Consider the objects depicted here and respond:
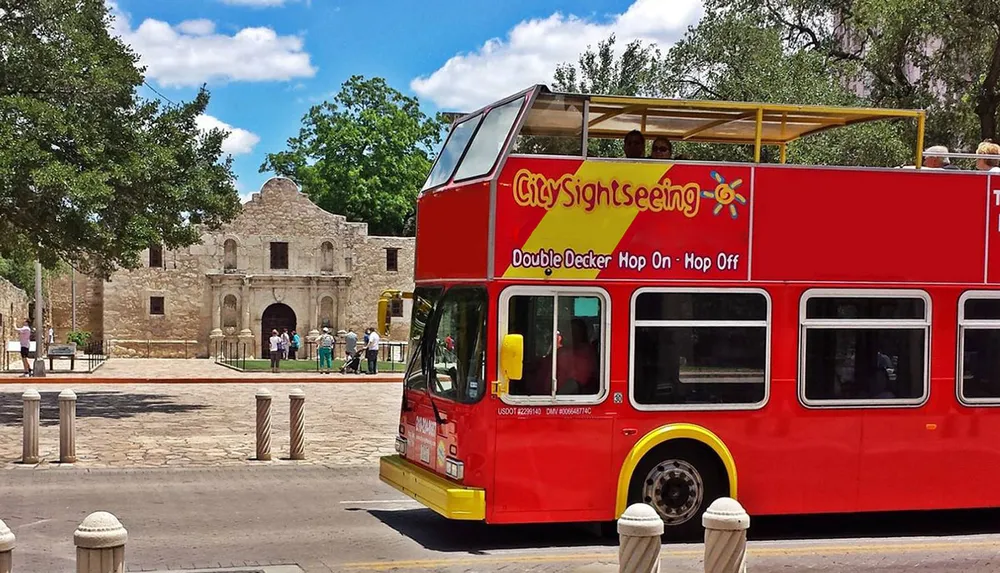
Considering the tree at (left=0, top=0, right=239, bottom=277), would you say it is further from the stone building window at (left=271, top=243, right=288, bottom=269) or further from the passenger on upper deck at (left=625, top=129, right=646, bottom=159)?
the stone building window at (left=271, top=243, right=288, bottom=269)

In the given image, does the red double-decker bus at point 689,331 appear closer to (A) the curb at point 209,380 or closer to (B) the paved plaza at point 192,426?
(B) the paved plaza at point 192,426

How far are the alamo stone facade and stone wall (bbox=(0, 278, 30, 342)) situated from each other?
309cm

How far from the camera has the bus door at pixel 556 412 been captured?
913cm

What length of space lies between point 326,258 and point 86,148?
3723 centimetres

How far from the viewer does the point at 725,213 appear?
973 cm

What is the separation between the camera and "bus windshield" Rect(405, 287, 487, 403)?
9312 mm

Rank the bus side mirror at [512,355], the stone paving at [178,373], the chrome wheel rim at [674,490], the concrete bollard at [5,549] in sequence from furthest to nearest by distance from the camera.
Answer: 1. the stone paving at [178,373]
2. the chrome wheel rim at [674,490]
3. the bus side mirror at [512,355]
4. the concrete bollard at [5,549]

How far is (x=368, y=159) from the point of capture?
72.8 metres

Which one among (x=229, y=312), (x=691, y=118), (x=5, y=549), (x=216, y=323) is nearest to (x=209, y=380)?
(x=216, y=323)

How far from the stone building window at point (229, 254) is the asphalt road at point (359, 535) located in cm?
4446

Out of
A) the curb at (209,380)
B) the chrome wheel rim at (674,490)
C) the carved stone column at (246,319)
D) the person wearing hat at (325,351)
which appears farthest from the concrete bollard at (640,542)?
the carved stone column at (246,319)

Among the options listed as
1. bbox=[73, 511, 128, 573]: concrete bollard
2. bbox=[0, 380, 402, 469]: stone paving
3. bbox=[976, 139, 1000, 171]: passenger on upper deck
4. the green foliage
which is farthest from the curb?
bbox=[73, 511, 128, 573]: concrete bollard

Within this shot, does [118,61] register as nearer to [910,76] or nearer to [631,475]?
[631,475]

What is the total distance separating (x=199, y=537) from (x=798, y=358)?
540 centimetres
